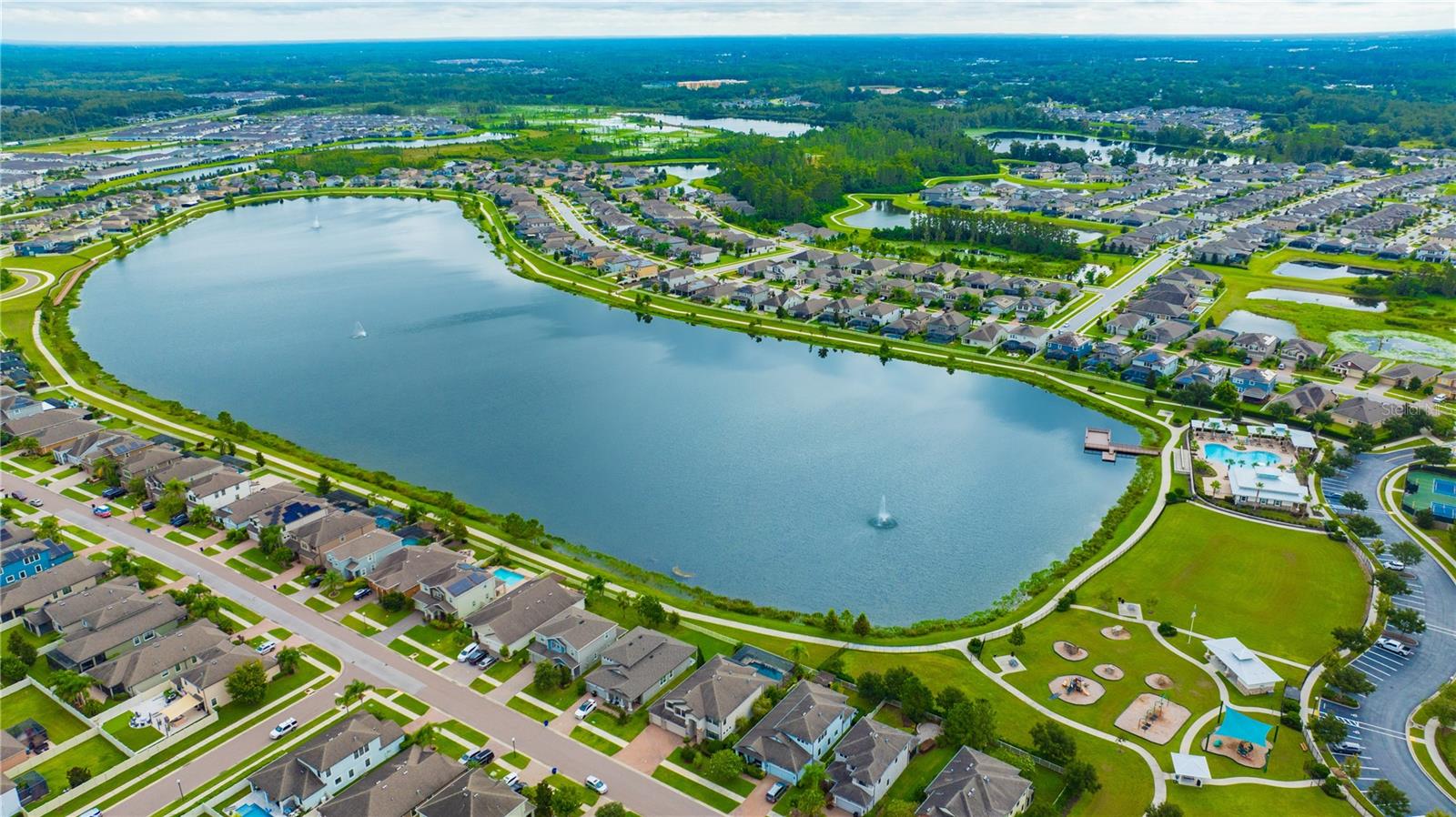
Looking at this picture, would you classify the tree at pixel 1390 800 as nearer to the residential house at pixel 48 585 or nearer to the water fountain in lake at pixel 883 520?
the water fountain in lake at pixel 883 520

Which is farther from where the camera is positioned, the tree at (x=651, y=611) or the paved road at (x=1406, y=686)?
the tree at (x=651, y=611)

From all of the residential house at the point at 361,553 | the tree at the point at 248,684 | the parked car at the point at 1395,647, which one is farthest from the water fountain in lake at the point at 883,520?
the tree at the point at 248,684

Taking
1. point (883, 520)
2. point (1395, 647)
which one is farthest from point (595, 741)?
point (1395, 647)

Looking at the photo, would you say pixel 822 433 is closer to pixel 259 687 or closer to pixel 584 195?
pixel 259 687

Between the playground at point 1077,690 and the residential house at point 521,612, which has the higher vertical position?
the residential house at point 521,612

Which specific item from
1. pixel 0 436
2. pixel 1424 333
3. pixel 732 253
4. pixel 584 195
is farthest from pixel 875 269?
pixel 0 436

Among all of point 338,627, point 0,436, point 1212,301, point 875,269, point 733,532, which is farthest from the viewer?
point 875,269
